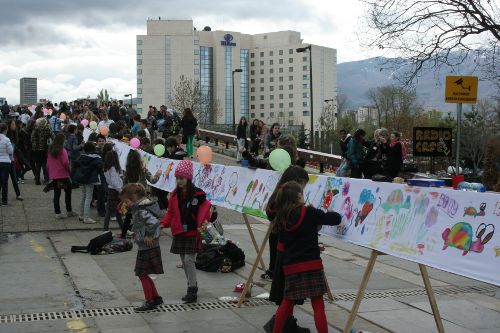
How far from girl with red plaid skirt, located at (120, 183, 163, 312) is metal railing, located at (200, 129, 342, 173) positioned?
765 centimetres

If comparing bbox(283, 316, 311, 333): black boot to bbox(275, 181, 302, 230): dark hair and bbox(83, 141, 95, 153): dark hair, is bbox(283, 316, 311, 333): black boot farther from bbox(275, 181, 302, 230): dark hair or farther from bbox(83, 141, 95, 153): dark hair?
bbox(83, 141, 95, 153): dark hair

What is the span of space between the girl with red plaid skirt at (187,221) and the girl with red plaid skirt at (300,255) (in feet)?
6.24

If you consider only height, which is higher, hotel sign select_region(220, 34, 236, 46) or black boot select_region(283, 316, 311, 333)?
hotel sign select_region(220, 34, 236, 46)

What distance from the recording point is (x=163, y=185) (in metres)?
12.0

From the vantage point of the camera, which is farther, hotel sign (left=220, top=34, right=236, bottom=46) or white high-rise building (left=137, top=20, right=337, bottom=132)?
hotel sign (left=220, top=34, right=236, bottom=46)

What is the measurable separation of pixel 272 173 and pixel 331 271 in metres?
2.21

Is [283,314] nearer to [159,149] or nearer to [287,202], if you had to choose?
[287,202]

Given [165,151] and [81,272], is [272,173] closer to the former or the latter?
[81,272]

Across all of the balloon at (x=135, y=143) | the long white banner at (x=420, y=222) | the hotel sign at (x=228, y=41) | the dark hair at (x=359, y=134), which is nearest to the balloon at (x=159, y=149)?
the balloon at (x=135, y=143)

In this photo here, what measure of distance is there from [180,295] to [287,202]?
108 inches

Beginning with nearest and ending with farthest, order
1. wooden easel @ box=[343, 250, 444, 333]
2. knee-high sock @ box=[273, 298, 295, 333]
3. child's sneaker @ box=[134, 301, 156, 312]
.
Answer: wooden easel @ box=[343, 250, 444, 333]
knee-high sock @ box=[273, 298, 295, 333]
child's sneaker @ box=[134, 301, 156, 312]

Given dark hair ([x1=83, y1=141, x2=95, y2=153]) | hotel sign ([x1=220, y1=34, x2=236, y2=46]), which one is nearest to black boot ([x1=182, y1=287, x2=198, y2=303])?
dark hair ([x1=83, y1=141, x2=95, y2=153])

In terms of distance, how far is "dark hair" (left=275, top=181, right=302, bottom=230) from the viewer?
18.1 feet

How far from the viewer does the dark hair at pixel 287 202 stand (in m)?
5.53
